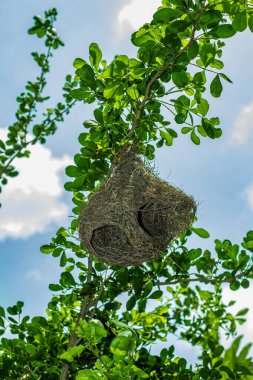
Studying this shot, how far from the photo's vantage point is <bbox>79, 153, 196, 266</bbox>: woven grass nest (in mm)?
2334

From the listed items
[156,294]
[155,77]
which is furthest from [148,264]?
[155,77]

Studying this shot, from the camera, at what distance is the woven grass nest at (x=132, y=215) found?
7.66 feet

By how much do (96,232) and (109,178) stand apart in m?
0.35

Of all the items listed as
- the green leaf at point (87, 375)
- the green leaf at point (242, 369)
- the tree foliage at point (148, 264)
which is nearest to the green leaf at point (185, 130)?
the tree foliage at point (148, 264)

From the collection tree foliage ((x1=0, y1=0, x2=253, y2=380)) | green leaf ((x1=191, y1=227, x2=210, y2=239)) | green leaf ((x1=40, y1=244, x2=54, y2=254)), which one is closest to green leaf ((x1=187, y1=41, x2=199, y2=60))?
tree foliage ((x1=0, y1=0, x2=253, y2=380))

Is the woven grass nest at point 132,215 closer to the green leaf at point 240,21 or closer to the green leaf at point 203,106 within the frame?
the green leaf at point 203,106

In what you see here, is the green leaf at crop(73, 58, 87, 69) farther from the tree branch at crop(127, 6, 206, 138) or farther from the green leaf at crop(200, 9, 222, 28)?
the green leaf at crop(200, 9, 222, 28)

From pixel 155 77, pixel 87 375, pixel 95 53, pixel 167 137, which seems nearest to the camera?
pixel 87 375

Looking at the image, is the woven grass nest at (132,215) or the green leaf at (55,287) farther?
the green leaf at (55,287)

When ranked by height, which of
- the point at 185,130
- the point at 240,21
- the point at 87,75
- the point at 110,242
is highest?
the point at 87,75

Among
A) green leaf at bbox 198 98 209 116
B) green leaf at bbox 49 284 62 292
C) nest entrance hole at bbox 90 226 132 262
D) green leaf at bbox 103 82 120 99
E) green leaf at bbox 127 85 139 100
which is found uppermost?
green leaf at bbox 127 85 139 100

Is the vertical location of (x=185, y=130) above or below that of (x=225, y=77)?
above

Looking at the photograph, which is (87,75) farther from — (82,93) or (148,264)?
(148,264)

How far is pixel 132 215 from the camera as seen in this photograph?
2318mm
